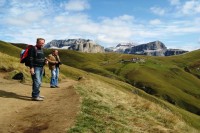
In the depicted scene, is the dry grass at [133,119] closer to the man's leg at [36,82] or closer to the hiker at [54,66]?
the man's leg at [36,82]

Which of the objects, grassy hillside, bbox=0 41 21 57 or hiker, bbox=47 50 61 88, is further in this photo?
grassy hillside, bbox=0 41 21 57

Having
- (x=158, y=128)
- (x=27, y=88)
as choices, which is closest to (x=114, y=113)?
(x=158, y=128)

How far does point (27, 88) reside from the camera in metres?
25.9

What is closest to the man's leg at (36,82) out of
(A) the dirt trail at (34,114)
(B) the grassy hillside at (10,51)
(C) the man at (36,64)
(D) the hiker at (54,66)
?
(C) the man at (36,64)

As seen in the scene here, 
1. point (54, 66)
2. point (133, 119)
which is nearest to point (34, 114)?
point (133, 119)

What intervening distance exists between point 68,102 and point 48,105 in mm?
1115

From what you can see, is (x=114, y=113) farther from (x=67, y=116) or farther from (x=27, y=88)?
(x=27, y=88)

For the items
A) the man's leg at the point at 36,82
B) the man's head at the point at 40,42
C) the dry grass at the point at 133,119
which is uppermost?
the man's head at the point at 40,42

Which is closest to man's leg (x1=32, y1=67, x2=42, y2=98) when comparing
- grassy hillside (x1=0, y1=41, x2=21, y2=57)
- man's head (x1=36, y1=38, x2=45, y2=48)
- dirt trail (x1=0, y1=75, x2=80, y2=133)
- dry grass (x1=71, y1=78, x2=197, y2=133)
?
dirt trail (x1=0, y1=75, x2=80, y2=133)

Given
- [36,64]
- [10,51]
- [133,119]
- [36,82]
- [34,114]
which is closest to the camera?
[34,114]

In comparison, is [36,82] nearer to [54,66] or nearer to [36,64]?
A: [36,64]

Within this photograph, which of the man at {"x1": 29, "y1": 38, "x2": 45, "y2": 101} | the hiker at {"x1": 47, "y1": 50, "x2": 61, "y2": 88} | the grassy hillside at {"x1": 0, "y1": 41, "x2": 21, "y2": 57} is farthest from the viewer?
the grassy hillside at {"x1": 0, "y1": 41, "x2": 21, "y2": 57}

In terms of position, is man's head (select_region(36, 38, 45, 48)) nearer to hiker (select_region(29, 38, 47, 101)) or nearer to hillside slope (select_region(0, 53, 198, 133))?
hiker (select_region(29, 38, 47, 101))

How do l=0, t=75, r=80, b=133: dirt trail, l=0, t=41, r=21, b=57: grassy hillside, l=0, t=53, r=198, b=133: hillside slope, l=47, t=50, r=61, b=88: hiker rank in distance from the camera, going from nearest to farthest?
l=0, t=75, r=80, b=133: dirt trail, l=0, t=53, r=198, b=133: hillside slope, l=47, t=50, r=61, b=88: hiker, l=0, t=41, r=21, b=57: grassy hillside
